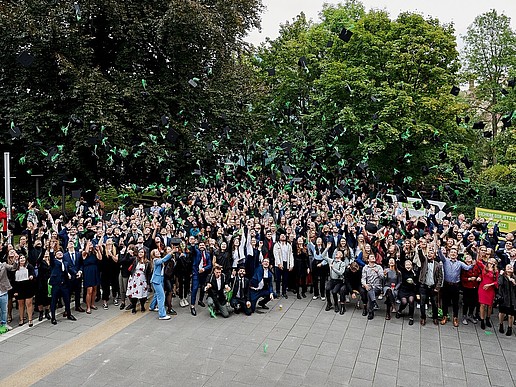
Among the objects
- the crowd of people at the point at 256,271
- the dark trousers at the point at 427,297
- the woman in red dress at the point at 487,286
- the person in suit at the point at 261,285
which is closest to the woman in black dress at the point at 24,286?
the crowd of people at the point at 256,271

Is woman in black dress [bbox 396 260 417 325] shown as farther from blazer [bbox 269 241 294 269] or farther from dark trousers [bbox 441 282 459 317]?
blazer [bbox 269 241 294 269]

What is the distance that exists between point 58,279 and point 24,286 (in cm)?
61

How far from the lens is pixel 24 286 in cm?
875

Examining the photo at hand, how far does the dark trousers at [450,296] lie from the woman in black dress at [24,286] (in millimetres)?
8060

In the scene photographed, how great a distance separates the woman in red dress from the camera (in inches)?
344

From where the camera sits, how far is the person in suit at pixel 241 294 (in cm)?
955

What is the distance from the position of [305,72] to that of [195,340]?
21895 millimetres

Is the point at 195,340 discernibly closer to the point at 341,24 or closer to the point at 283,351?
the point at 283,351

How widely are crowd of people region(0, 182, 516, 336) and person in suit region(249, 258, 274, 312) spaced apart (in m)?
0.02

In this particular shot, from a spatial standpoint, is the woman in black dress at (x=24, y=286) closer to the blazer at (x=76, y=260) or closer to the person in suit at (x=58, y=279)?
the person in suit at (x=58, y=279)

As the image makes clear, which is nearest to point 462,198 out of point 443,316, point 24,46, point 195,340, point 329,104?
point 329,104

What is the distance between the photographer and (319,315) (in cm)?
962

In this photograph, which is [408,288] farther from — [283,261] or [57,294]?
[57,294]

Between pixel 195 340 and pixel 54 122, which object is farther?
pixel 54 122
